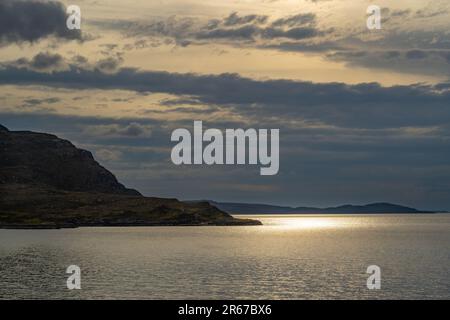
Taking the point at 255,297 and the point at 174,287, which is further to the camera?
the point at 174,287

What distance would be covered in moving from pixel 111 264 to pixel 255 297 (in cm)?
Answer: 6908

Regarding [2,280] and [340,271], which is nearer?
[2,280]

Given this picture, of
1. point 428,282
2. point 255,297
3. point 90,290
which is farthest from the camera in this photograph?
point 428,282

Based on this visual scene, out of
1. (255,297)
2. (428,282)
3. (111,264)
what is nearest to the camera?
(255,297)
